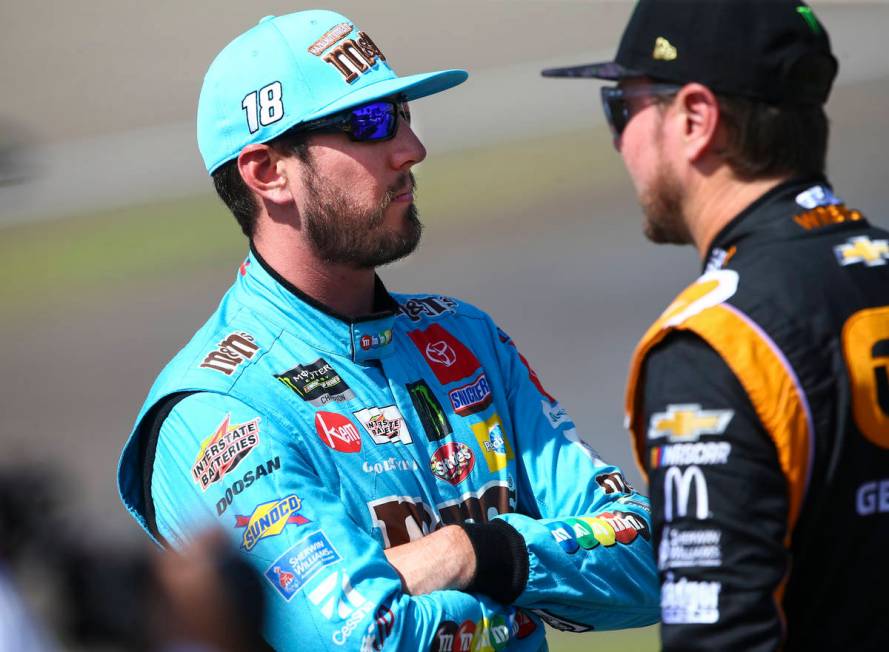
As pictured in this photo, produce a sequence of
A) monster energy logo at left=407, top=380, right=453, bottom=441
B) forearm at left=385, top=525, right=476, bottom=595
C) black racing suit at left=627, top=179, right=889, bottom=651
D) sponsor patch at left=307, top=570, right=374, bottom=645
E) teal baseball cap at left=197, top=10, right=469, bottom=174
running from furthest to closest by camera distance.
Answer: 1. teal baseball cap at left=197, top=10, right=469, bottom=174
2. monster energy logo at left=407, top=380, right=453, bottom=441
3. forearm at left=385, top=525, right=476, bottom=595
4. sponsor patch at left=307, top=570, right=374, bottom=645
5. black racing suit at left=627, top=179, right=889, bottom=651

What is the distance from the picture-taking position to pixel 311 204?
2.93 metres

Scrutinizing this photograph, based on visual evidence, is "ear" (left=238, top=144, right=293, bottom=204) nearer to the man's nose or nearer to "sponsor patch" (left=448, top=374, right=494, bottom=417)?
the man's nose

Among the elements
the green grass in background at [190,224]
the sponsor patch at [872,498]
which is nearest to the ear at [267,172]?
the sponsor patch at [872,498]

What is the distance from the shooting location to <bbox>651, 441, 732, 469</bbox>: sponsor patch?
1849 mm

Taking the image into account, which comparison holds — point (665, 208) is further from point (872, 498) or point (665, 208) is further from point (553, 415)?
point (553, 415)

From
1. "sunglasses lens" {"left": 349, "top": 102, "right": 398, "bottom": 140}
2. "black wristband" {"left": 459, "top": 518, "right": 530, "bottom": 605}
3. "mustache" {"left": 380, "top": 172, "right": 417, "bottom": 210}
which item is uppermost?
"sunglasses lens" {"left": 349, "top": 102, "right": 398, "bottom": 140}

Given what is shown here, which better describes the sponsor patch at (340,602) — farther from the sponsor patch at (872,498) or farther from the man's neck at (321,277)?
the sponsor patch at (872,498)

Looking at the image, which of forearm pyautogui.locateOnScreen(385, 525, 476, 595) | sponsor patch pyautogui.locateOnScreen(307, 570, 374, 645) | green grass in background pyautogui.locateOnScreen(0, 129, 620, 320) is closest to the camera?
sponsor patch pyautogui.locateOnScreen(307, 570, 374, 645)

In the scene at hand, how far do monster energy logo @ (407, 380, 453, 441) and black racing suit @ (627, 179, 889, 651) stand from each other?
34.6 inches

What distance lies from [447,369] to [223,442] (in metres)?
0.57

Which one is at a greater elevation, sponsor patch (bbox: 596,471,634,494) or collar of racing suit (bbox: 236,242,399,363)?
collar of racing suit (bbox: 236,242,399,363)

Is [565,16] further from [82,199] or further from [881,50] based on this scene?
[82,199]

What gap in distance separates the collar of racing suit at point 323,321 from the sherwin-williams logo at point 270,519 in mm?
444

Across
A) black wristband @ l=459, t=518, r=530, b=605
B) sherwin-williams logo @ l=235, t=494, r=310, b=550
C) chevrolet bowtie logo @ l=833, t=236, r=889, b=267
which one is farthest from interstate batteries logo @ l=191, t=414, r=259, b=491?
chevrolet bowtie logo @ l=833, t=236, r=889, b=267
